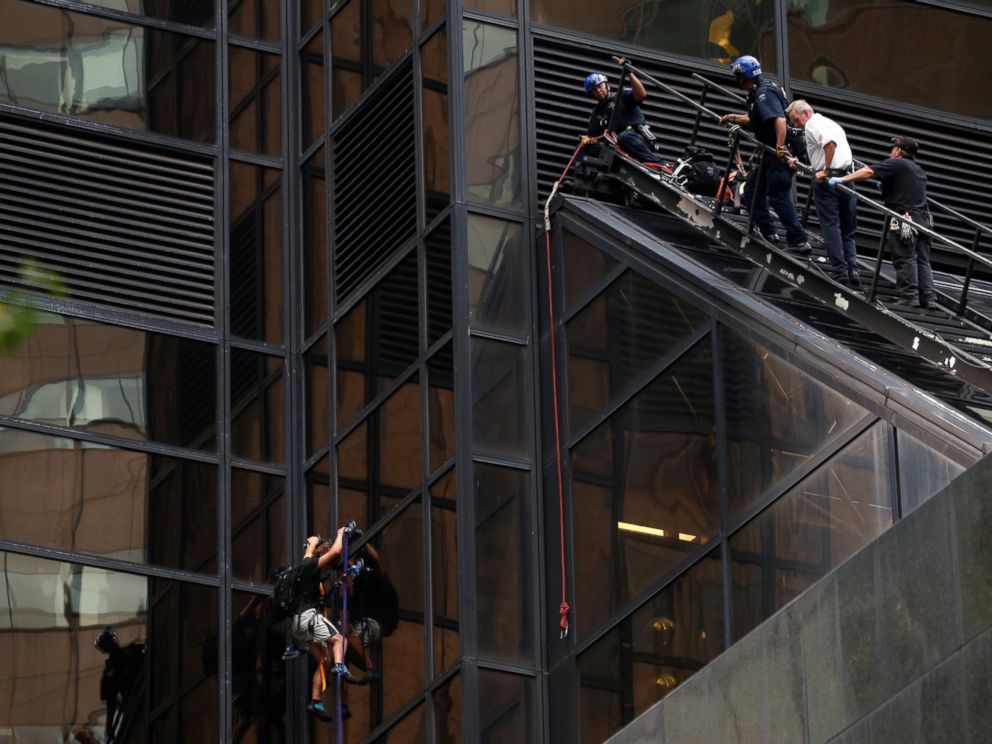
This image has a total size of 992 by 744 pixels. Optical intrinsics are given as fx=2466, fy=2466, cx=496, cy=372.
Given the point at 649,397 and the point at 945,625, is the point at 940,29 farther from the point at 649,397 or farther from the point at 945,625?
the point at 945,625

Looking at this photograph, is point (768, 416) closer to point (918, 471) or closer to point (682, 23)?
point (918, 471)

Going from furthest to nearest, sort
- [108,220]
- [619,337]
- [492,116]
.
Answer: [108,220] → [492,116] → [619,337]

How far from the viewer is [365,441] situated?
87.5 feet

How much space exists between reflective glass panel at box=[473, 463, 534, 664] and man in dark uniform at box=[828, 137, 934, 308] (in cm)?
428

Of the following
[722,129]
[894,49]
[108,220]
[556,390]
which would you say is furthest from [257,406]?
[894,49]

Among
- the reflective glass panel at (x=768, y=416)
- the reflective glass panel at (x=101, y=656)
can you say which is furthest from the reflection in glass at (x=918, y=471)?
the reflective glass panel at (x=101, y=656)

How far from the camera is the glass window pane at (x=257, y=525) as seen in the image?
90.8ft

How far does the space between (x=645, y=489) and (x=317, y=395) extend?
642 cm

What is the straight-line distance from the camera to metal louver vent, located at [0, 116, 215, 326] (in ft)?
93.6

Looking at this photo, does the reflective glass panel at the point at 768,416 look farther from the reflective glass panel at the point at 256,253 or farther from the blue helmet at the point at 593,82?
the reflective glass panel at the point at 256,253

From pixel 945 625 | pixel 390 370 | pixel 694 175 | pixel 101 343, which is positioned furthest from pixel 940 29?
pixel 945 625

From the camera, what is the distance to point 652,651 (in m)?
22.1

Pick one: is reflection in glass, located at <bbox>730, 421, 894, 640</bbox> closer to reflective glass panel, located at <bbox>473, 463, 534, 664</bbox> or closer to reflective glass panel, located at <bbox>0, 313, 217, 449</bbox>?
reflective glass panel, located at <bbox>473, 463, 534, 664</bbox>

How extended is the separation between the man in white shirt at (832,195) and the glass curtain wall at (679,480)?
143 centimetres
